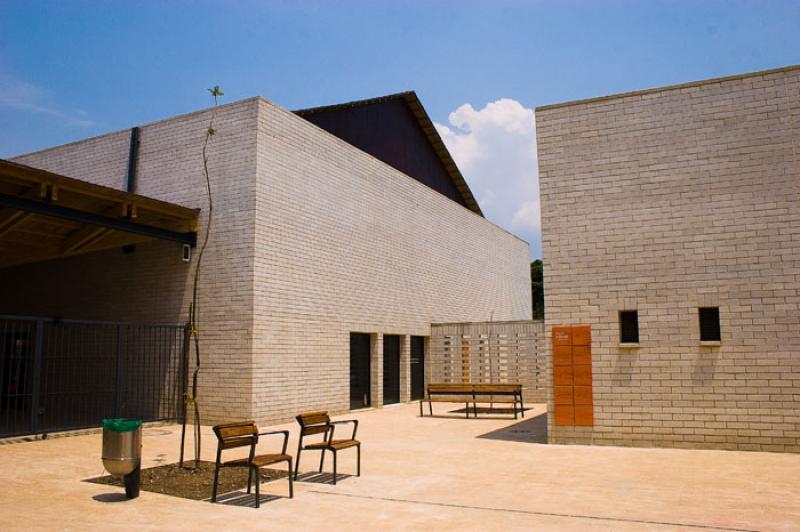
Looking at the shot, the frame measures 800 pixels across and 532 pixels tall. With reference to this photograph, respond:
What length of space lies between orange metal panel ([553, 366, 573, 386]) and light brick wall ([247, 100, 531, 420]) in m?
6.25

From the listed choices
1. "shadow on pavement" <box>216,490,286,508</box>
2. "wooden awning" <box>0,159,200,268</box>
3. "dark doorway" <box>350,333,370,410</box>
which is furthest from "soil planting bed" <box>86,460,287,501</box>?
"dark doorway" <box>350,333,370,410</box>

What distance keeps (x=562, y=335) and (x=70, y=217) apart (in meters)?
9.46

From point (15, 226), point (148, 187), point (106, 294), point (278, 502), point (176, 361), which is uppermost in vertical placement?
point (148, 187)

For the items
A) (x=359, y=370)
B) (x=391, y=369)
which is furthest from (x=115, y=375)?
(x=391, y=369)

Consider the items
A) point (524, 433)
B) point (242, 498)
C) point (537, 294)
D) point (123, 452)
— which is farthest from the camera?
point (537, 294)

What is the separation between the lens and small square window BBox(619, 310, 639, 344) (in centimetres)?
1084

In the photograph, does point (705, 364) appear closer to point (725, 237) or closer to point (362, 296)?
point (725, 237)

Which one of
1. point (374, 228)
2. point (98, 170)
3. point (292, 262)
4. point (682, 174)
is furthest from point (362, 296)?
point (682, 174)

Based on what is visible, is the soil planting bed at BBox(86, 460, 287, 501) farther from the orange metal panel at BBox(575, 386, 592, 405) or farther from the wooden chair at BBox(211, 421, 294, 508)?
the orange metal panel at BBox(575, 386, 592, 405)

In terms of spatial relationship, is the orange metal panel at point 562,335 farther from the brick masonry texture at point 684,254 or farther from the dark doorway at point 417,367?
the dark doorway at point 417,367

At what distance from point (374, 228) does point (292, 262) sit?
4.34 meters

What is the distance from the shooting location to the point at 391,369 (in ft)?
65.5

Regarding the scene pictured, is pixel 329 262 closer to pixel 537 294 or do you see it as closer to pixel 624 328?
pixel 624 328

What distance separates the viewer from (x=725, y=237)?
10.4 meters
